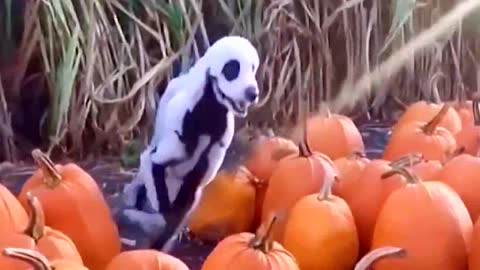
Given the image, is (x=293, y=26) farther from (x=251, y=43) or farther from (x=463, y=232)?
(x=463, y=232)

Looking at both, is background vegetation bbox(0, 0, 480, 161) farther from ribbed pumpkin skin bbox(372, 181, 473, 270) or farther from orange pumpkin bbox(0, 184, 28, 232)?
ribbed pumpkin skin bbox(372, 181, 473, 270)

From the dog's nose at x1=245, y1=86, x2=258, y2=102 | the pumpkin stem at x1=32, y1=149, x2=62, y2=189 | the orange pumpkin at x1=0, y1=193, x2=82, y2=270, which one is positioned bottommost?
the orange pumpkin at x1=0, y1=193, x2=82, y2=270

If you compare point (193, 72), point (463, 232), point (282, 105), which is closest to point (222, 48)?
point (193, 72)

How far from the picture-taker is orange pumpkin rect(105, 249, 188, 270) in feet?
2.48

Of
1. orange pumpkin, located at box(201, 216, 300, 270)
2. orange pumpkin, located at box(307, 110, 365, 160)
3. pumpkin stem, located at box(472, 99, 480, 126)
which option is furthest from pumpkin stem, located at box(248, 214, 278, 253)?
pumpkin stem, located at box(472, 99, 480, 126)

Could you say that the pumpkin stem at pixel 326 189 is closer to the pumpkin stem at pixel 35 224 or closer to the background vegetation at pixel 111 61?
the background vegetation at pixel 111 61

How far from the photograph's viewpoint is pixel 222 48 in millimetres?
801

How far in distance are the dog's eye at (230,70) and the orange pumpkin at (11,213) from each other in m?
0.19

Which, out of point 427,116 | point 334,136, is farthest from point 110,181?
point 427,116

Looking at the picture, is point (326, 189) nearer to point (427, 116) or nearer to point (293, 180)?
point (293, 180)

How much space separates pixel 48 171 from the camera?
2.72ft

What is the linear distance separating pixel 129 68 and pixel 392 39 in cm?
30

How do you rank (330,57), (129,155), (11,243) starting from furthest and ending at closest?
1. (330,57)
2. (129,155)
3. (11,243)

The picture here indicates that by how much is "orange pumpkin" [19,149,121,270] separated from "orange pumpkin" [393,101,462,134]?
1.13 ft
